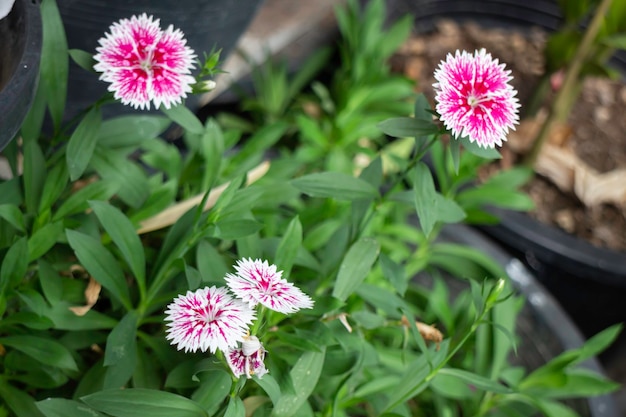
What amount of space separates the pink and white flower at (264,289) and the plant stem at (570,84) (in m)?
1.11

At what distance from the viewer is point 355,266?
2.72 feet

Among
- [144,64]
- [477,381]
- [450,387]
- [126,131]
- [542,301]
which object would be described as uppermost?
[144,64]

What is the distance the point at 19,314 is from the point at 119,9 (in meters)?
0.45

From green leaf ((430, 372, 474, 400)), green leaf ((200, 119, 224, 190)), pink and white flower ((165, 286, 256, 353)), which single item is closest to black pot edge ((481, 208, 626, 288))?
green leaf ((430, 372, 474, 400))

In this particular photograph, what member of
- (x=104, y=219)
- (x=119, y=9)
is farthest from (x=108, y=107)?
(x=104, y=219)

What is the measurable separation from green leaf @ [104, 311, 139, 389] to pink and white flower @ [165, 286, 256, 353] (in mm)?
168

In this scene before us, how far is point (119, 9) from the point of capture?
1.07 meters

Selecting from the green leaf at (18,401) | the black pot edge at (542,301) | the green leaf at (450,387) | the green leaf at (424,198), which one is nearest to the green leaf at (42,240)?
the green leaf at (18,401)

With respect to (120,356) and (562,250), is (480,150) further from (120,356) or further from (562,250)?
(562,250)

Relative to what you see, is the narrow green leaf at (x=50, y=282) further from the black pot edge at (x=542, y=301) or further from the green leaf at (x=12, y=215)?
the black pot edge at (x=542, y=301)

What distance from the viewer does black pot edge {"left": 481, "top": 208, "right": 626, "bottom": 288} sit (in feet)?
5.15

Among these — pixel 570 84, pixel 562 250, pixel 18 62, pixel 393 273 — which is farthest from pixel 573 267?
pixel 18 62

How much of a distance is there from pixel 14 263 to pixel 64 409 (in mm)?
147

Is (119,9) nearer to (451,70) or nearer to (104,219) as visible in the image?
(104,219)
